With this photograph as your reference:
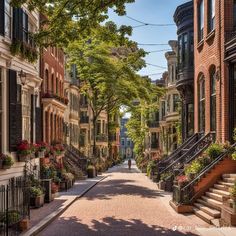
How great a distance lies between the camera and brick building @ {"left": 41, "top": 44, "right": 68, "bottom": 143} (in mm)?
29531

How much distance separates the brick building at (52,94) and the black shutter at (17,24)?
8.60 m

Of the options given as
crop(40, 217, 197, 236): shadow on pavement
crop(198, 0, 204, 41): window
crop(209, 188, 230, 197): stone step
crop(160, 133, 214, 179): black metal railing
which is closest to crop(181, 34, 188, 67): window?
crop(198, 0, 204, 41): window

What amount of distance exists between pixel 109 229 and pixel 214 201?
160 inches

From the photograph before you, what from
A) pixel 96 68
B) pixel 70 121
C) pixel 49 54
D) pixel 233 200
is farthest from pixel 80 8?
pixel 70 121

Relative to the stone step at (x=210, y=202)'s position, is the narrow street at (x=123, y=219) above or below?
below

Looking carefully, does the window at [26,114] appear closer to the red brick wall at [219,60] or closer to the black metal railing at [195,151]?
the black metal railing at [195,151]

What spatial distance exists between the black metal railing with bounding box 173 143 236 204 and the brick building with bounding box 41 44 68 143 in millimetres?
13053

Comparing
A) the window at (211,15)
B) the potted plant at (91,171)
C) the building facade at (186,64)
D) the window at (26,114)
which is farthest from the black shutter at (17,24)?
the potted plant at (91,171)

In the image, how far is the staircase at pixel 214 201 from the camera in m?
15.0

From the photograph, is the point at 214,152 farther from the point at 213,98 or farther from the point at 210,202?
the point at 213,98

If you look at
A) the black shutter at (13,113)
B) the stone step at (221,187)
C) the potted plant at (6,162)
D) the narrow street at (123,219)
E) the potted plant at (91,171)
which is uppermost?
the black shutter at (13,113)

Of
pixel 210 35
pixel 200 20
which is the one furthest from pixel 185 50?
pixel 210 35

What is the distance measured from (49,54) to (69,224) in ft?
61.6

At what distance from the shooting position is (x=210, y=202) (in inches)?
638
